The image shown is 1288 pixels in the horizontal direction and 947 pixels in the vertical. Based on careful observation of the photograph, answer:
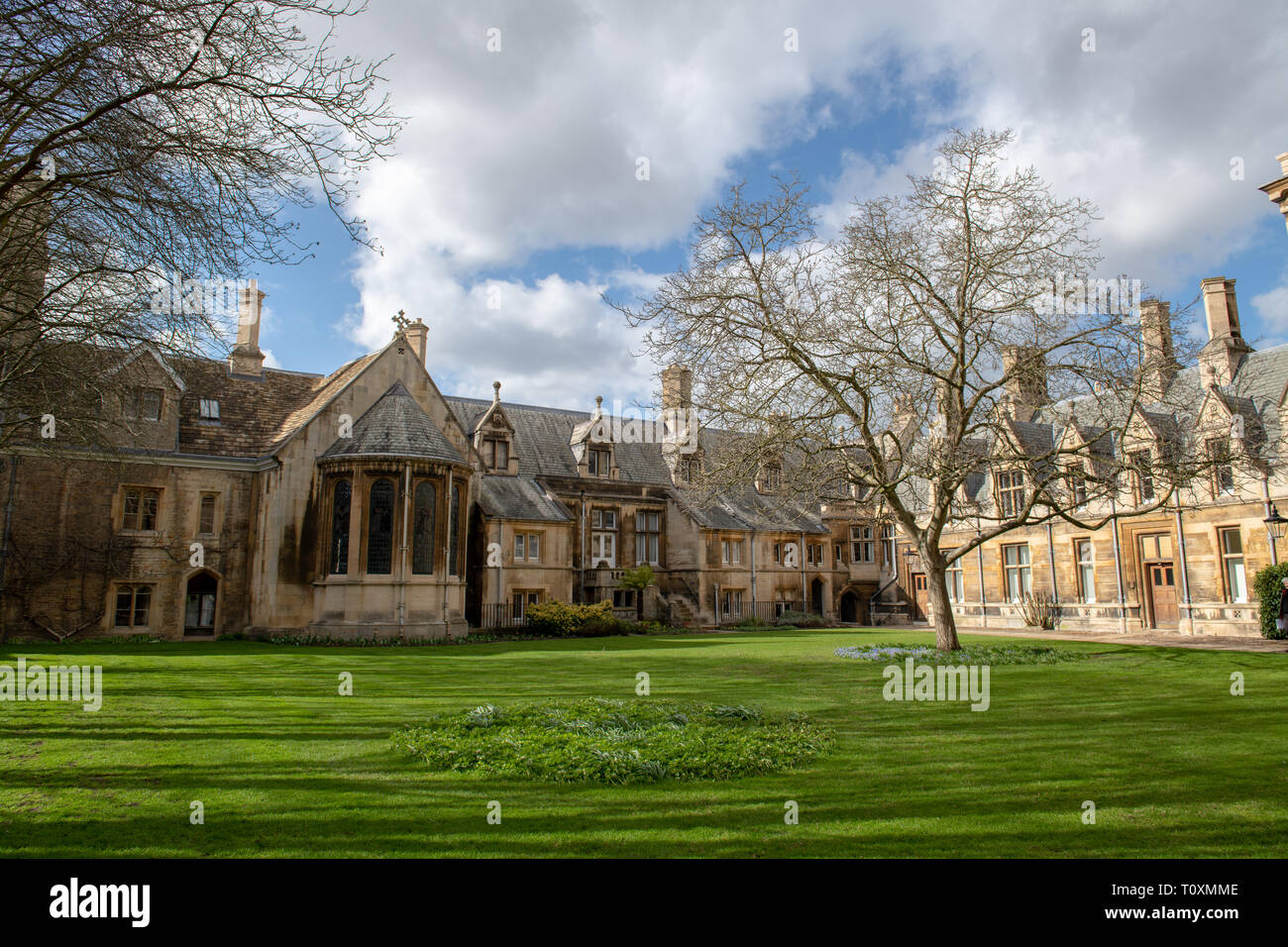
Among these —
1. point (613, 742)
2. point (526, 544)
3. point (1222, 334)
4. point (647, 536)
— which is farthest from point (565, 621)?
point (1222, 334)

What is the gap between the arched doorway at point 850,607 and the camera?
4502 cm

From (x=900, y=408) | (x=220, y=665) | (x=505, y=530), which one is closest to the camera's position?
(x=220, y=665)

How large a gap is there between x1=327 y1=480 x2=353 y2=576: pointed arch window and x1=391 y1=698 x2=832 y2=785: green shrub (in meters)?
17.8

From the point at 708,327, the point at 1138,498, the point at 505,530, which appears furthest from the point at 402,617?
the point at 1138,498

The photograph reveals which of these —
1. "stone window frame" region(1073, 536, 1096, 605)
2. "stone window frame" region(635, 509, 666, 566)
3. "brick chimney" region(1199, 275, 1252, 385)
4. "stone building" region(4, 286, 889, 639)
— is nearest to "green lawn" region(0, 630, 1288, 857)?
"stone building" region(4, 286, 889, 639)

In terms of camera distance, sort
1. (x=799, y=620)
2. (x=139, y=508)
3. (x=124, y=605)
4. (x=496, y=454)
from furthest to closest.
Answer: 1. (x=799, y=620)
2. (x=496, y=454)
3. (x=139, y=508)
4. (x=124, y=605)

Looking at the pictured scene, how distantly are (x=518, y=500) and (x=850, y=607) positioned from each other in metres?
A: 22.0

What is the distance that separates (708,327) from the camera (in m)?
17.8

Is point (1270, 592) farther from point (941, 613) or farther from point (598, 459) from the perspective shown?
point (598, 459)

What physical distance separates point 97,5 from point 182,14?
76cm

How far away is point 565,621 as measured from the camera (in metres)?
30.9

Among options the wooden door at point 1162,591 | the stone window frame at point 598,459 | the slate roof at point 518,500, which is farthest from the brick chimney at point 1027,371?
the stone window frame at point 598,459
